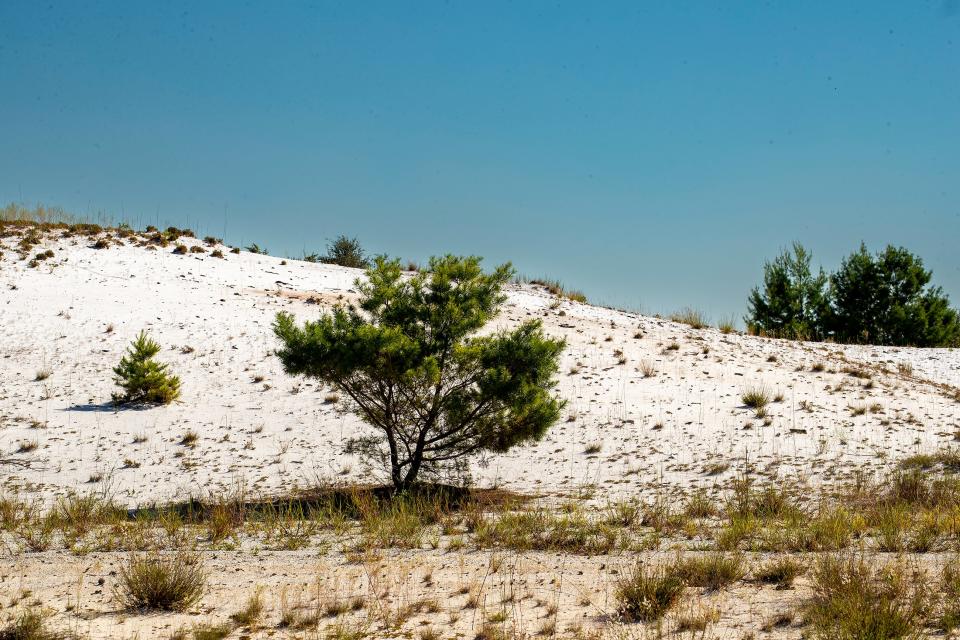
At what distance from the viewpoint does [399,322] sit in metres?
13.2

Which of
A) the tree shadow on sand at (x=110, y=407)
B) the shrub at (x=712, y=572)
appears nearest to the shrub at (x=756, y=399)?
the shrub at (x=712, y=572)

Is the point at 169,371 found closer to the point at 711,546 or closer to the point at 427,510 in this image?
the point at 427,510

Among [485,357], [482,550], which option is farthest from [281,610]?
[485,357]

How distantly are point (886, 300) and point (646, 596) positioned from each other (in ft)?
143

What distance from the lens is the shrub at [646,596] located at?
21.5ft

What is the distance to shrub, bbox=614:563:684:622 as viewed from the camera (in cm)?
655

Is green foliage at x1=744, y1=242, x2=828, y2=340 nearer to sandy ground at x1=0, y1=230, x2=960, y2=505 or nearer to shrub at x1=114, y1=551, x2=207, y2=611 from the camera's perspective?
sandy ground at x1=0, y1=230, x2=960, y2=505

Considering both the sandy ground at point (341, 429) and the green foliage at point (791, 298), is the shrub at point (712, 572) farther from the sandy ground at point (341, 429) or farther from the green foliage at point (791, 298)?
the green foliage at point (791, 298)

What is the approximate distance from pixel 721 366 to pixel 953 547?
14.3 m

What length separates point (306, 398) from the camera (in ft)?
64.8

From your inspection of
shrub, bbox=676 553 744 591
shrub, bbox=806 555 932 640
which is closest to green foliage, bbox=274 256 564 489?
shrub, bbox=676 553 744 591

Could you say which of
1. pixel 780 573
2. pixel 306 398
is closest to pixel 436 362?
pixel 780 573

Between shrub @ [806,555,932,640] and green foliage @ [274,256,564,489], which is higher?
green foliage @ [274,256,564,489]

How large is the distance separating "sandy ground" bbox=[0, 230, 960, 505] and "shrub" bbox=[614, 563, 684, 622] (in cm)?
665
